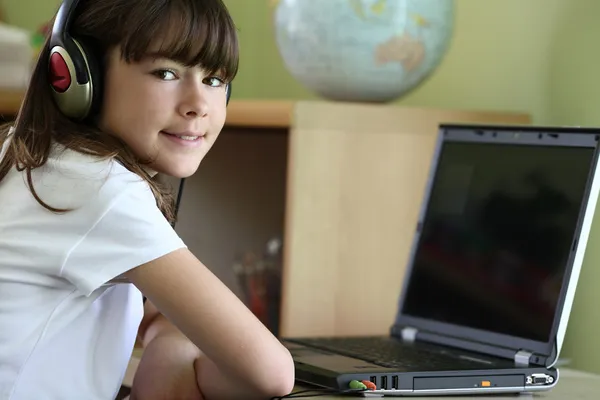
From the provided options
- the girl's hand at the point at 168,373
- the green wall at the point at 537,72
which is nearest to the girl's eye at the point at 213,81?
the girl's hand at the point at 168,373

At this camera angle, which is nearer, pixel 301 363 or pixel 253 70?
pixel 301 363

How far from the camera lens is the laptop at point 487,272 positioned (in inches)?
44.1

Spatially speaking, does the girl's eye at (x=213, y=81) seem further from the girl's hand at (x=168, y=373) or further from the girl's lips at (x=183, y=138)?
the girl's hand at (x=168, y=373)

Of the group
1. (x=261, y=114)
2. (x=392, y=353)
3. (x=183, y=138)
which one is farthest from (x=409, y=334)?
(x=183, y=138)

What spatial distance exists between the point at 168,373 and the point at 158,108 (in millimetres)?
299

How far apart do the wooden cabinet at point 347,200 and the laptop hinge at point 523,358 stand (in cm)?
32

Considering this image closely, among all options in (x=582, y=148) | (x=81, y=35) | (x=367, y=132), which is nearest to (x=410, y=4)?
(x=367, y=132)

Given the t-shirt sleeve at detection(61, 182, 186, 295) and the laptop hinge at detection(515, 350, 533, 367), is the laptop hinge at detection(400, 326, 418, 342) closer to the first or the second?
the laptop hinge at detection(515, 350, 533, 367)

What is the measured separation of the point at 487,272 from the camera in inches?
51.7

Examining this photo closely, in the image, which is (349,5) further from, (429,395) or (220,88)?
(429,395)

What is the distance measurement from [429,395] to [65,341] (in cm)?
38

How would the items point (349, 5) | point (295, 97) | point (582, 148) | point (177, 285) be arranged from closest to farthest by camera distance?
point (177, 285), point (582, 148), point (349, 5), point (295, 97)

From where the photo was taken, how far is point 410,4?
1.47 meters

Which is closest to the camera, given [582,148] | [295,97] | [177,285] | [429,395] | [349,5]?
[177,285]
